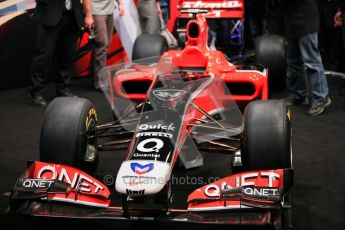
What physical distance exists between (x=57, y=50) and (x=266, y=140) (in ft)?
12.1

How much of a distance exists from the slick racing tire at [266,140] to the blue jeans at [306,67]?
86.5 inches

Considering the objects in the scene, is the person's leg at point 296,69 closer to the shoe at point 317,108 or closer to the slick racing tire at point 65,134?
the shoe at point 317,108

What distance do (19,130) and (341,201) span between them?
3035mm

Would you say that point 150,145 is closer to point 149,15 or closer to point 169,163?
point 169,163

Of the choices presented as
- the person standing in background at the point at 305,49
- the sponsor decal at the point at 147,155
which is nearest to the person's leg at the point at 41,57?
the person standing in background at the point at 305,49

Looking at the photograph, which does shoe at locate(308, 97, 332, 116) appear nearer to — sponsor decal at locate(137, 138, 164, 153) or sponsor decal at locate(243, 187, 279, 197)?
sponsor decal at locate(137, 138, 164, 153)

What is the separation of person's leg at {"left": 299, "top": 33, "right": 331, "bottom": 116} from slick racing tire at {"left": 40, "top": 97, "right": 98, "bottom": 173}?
8.35 ft

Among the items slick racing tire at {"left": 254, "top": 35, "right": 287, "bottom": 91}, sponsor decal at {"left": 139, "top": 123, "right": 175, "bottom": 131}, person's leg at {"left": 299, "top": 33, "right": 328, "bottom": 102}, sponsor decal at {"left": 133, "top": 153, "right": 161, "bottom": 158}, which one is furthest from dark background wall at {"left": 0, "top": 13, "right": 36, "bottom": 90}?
sponsor decal at {"left": 133, "top": 153, "right": 161, "bottom": 158}

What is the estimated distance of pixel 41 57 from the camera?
244 inches

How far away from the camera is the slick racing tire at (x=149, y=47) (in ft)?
18.5

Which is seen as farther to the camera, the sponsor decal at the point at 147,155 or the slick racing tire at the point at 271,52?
the slick racing tire at the point at 271,52

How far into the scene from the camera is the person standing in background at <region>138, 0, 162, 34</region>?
740 centimetres

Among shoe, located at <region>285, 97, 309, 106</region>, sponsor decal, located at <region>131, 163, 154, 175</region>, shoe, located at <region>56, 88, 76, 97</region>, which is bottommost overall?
shoe, located at <region>285, 97, 309, 106</region>

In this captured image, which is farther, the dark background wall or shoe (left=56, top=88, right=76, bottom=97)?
the dark background wall
